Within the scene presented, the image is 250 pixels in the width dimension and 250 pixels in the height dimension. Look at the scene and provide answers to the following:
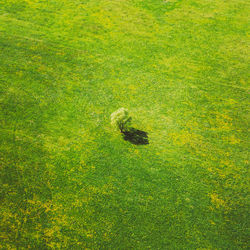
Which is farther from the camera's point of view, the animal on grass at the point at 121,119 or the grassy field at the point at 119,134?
the animal on grass at the point at 121,119

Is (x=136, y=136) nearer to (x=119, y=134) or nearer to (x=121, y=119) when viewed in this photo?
(x=119, y=134)

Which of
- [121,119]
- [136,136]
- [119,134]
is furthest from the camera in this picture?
[119,134]

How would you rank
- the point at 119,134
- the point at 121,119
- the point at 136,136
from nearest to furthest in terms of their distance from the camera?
the point at 121,119, the point at 136,136, the point at 119,134

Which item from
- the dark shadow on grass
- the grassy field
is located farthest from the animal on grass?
the grassy field

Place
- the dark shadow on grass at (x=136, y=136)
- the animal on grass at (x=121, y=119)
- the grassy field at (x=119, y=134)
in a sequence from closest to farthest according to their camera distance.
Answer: the grassy field at (x=119, y=134)
the animal on grass at (x=121, y=119)
the dark shadow on grass at (x=136, y=136)

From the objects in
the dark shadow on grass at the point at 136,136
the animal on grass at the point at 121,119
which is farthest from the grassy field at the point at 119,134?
the animal on grass at the point at 121,119

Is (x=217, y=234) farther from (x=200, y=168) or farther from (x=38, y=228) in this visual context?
(x=38, y=228)

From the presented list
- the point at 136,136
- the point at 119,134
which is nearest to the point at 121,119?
Answer: the point at 119,134

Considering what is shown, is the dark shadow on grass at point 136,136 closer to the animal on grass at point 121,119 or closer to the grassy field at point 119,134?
the grassy field at point 119,134

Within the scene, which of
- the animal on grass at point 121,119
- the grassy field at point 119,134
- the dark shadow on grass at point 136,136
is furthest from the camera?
the dark shadow on grass at point 136,136
